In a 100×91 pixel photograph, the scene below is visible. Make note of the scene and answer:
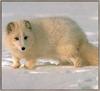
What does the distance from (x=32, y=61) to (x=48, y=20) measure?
42 centimetres

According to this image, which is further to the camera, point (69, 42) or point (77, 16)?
point (77, 16)

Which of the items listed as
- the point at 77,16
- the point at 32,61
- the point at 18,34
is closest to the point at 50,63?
the point at 32,61

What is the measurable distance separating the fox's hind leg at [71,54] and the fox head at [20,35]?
0.32 meters

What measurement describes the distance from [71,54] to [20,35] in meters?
0.53

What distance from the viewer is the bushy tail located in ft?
13.9

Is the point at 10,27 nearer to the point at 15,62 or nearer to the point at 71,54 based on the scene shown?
the point at 15,62

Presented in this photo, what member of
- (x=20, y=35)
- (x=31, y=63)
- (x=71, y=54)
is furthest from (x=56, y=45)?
(x=20, y=35)

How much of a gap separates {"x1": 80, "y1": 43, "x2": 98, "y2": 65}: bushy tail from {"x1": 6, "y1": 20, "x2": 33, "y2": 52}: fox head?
20.9 inches

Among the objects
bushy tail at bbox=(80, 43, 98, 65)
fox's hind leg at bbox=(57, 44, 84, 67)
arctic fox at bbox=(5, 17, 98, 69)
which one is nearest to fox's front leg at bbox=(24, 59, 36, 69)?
arctic fox at bbox=(5, 17, 98, 69)

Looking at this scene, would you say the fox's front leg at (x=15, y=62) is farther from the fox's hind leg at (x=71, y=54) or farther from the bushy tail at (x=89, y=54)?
the bushy tail at (x=89, y=54)

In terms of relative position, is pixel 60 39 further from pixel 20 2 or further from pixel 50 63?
pixel 20 2

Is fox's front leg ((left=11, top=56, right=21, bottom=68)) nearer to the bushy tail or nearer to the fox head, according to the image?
the fox head

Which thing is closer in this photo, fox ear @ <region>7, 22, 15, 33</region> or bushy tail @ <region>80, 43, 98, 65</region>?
fox ear @ <region>7, 22, 15, 33</region>

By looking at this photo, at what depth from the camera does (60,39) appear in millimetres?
4219
